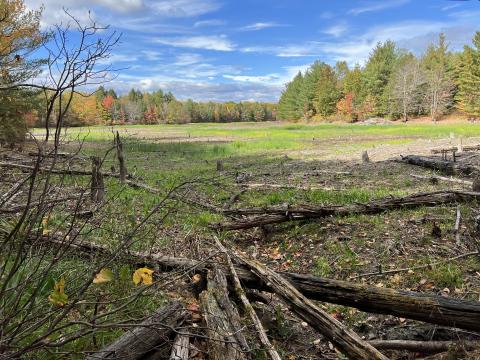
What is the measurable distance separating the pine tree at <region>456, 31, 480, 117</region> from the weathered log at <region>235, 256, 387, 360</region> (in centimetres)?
7451

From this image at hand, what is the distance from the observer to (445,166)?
616 inches

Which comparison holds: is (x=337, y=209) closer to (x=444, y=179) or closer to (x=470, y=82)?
(x=444, y=179)

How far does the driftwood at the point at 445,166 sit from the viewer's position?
14.3m

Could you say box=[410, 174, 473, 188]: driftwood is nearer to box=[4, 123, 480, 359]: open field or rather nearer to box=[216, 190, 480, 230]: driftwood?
box=[4, 123, 480, 359]: open field

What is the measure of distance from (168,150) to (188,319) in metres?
30.6

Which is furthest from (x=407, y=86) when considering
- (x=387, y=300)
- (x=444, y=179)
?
(x=387, y=300)

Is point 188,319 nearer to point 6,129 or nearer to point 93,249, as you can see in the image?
point 93,249

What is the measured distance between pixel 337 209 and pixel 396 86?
77.5m

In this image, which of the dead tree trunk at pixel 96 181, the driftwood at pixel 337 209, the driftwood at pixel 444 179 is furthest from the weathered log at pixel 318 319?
the driftwood at pixel 444 179

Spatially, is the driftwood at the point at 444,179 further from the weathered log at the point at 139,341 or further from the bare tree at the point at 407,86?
the bare tree at the point at 407,86

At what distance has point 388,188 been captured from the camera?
1267 cm

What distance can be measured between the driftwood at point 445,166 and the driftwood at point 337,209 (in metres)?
5.28

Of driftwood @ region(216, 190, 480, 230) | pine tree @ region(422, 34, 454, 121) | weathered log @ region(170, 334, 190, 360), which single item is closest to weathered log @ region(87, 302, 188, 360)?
weathered log @ region(170, 334, 190, 360)

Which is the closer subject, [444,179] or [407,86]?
[444,179]
